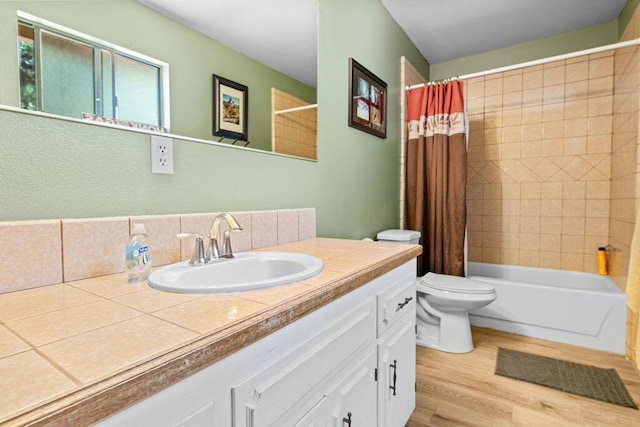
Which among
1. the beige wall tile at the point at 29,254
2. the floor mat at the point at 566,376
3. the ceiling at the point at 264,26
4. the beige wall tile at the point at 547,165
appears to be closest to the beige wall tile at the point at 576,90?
the beige wall tile at the point at 547,165

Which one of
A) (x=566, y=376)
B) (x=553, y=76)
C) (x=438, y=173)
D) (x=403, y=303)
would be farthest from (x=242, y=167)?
(x=553, y=76)

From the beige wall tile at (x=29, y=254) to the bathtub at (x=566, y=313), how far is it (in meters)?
2.60

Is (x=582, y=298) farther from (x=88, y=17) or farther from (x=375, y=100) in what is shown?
(x=88, y=17)

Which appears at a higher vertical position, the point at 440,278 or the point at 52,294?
the point at 52,294

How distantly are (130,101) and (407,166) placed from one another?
223 cm

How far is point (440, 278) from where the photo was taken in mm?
2305

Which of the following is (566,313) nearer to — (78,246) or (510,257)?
(510,257)

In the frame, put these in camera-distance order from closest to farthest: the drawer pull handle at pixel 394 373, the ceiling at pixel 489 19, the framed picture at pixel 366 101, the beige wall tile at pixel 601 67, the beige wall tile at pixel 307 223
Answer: the drawer pull handle at pixel 394 373, the beige wall tile at pixel 307 223, the framed picture at pixel 366 101, the ceiling at pixel 489 19, the beige wall tile at pixel 601 67

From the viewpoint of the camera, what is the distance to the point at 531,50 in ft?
9.73

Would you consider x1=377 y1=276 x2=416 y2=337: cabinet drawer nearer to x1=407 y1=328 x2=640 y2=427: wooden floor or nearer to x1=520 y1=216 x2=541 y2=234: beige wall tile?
x1=407 y1=328 x2=640 y2=427: wooden floor

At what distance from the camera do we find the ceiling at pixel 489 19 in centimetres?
240

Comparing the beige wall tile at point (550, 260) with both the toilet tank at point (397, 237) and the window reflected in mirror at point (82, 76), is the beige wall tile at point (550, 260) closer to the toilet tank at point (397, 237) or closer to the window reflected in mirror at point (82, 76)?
the toilet tank at point (397, 237)

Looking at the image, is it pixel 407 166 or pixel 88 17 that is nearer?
pixel 88 17

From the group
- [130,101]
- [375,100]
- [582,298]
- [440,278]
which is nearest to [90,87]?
[130,101]
